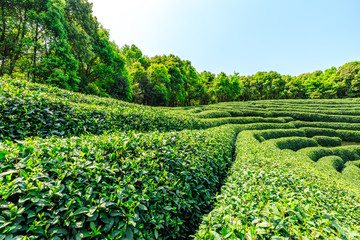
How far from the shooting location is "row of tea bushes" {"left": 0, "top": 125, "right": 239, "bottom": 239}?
5.57ft

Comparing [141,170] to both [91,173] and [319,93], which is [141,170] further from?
[319,93]

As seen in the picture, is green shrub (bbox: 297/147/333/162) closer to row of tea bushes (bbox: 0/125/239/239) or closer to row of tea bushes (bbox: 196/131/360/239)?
row of tea bushes (bbox: 196/131/360/239)

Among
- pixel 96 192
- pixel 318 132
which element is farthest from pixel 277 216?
pixel 318 132

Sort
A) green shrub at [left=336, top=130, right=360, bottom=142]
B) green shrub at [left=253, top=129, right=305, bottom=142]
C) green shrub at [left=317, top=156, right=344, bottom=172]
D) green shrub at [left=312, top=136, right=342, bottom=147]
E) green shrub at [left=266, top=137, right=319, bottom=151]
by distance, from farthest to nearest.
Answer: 1. green shrub at [left=336, top=130, right=360, bottom=142]
2. green shrub at [left=312, top=136, right=342, bottom=147]
3. green shrub at [left=253, top=129, right=305, bottom=142]
4. green shrub at [left=266, top=137, right=319, bottom=151]
5. green shrub at [left=317, top=156, right=344, bottom=172]

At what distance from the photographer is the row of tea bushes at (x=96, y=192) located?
170 cm

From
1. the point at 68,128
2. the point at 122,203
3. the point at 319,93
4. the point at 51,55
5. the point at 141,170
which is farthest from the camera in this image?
the point at 319,93

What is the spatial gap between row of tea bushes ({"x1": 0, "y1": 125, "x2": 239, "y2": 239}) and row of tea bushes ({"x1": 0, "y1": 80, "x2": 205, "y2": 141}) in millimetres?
1935

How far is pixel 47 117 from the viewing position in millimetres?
4578

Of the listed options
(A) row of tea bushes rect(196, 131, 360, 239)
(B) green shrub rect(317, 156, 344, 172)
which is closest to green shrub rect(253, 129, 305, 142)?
(B) green shrub rect(317, 156, 344, 172)

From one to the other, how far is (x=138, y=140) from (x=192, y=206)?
7.42ft

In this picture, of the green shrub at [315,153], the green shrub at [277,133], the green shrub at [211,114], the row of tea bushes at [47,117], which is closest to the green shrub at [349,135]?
the green shrub at [277,133]

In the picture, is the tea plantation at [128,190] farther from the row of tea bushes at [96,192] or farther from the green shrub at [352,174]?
the green shrub at [352,174]

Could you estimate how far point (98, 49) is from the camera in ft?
61.3

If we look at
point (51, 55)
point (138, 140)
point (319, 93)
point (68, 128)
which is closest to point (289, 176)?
point (138, 140)
